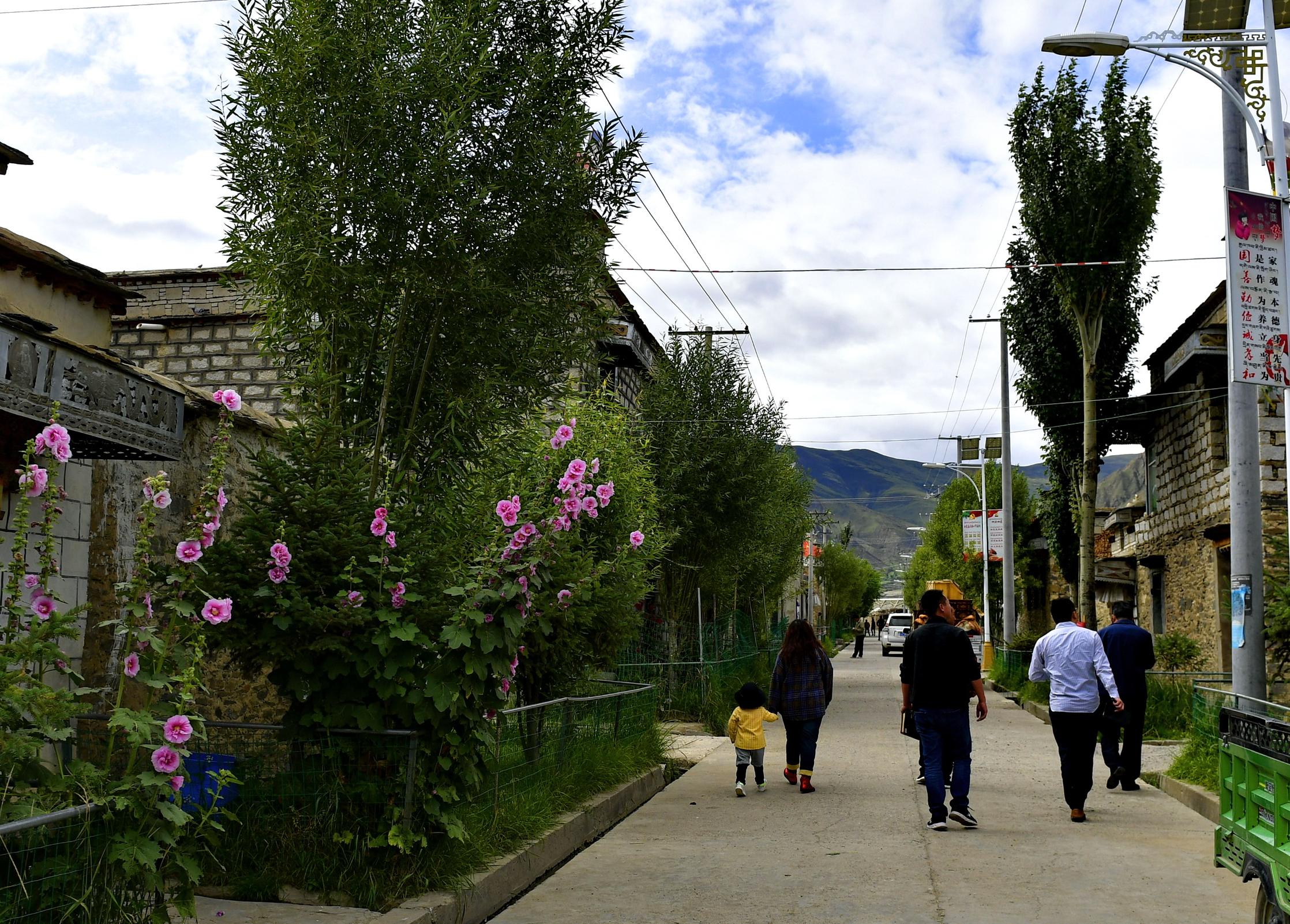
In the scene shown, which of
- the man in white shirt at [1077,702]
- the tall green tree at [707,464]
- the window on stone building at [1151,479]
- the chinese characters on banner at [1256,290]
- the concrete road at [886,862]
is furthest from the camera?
the window on stone building at [1151,479]

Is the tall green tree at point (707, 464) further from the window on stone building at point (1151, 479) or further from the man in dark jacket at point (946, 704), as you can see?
the man in dark jacket at point (946, 704)

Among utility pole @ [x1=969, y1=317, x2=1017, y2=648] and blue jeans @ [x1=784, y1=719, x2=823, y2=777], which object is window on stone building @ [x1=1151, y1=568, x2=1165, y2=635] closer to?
utility pole @ [x1=969, y1=317, x2=1017, y2=648]

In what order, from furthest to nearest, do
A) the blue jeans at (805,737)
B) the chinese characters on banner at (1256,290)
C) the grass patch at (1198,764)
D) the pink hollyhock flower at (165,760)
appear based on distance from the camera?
the blue jeans at (805,737) → the grass patch at (1198,764) → the chinese characters on banner at (1256,290) → the pink hollyhock flower at (165,760)

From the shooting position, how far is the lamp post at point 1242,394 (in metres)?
10.5

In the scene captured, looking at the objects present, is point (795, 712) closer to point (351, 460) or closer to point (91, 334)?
point (351, 460)

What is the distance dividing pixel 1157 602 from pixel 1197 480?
5572 mm

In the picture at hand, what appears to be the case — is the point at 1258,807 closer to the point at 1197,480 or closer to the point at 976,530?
the point at 1197,480

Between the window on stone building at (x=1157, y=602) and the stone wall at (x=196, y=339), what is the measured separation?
19736 millimetres

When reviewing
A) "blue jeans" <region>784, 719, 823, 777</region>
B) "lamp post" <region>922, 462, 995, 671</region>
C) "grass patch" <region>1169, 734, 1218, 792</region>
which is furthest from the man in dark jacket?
"lamp post" <region>922, 462, 995, 671</region>

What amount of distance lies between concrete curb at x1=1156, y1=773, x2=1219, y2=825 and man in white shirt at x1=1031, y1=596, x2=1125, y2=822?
1.07 metres

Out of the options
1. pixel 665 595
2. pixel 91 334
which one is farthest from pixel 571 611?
pixel 665 595

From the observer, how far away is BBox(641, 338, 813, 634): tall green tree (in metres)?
21.7

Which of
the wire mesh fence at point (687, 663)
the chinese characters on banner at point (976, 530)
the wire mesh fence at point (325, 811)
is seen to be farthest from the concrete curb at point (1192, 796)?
the chinese characters on banner at point (976, 530)

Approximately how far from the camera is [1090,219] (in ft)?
74.0
